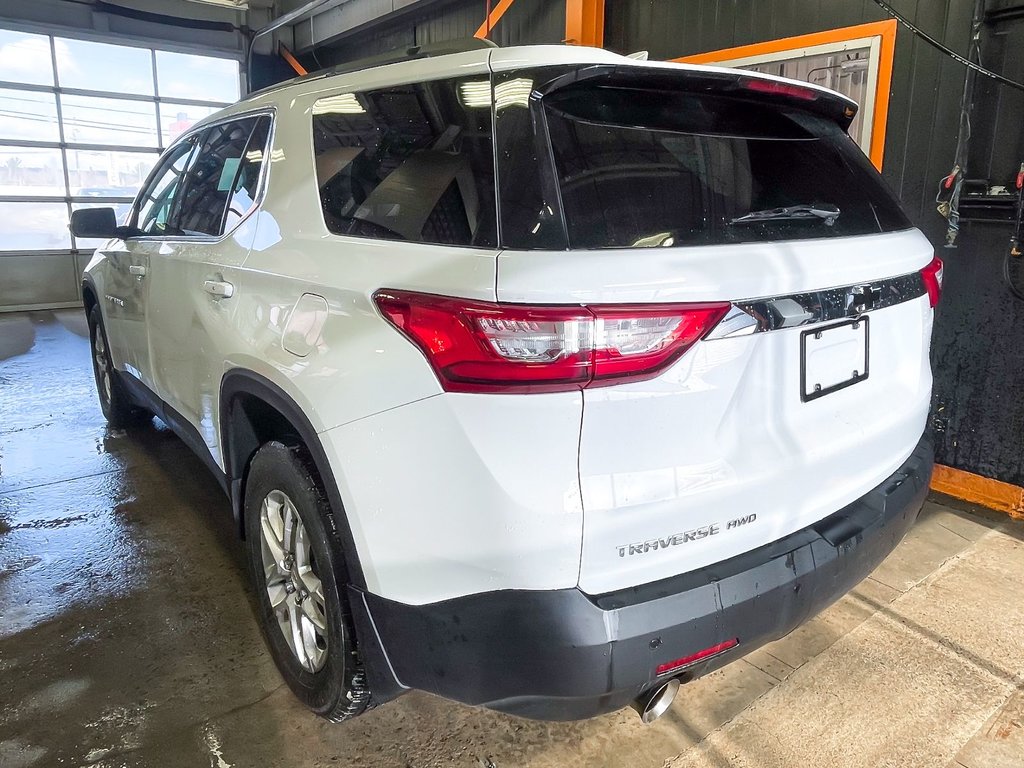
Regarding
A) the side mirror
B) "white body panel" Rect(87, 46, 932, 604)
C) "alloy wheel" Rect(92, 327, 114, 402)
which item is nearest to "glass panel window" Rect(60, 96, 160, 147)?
"alloy wheel" Rect(92, 327, 114, 402)

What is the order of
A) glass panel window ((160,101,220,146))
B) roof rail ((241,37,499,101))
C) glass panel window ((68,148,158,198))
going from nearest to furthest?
roof rail ((241,37,499,101)), glass panel window ((68,148,158,198)), glass panel window ((160,101,220,146))

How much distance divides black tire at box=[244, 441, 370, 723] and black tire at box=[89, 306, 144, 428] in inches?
90.0

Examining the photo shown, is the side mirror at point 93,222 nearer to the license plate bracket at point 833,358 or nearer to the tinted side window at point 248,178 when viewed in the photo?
the tinted side window at point 248,178

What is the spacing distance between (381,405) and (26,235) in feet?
36.3

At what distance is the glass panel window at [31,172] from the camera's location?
10078 mm

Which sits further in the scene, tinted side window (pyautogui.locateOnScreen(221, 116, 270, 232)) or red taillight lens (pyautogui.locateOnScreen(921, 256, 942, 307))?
tinted side window (pyautogui.locateOnScreen(221, 116, 270, 232))

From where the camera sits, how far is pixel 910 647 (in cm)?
239

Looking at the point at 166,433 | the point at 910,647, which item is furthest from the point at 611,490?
the point at 166,433

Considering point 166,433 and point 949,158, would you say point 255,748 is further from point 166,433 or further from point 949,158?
point 949,158

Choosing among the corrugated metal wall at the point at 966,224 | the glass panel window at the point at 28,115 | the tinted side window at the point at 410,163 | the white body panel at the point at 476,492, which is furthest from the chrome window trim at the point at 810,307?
the glass panel window at the point at 28,115

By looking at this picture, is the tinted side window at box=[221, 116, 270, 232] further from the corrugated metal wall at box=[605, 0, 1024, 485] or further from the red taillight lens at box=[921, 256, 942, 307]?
the corrugated metal wall at box=[605, 0, 1024, 485]

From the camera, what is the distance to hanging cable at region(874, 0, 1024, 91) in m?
3.20

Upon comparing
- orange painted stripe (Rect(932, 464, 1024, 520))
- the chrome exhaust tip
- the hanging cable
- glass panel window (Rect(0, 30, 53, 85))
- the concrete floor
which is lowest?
the concrete floor

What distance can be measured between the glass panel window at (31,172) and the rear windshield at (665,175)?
11238mm
